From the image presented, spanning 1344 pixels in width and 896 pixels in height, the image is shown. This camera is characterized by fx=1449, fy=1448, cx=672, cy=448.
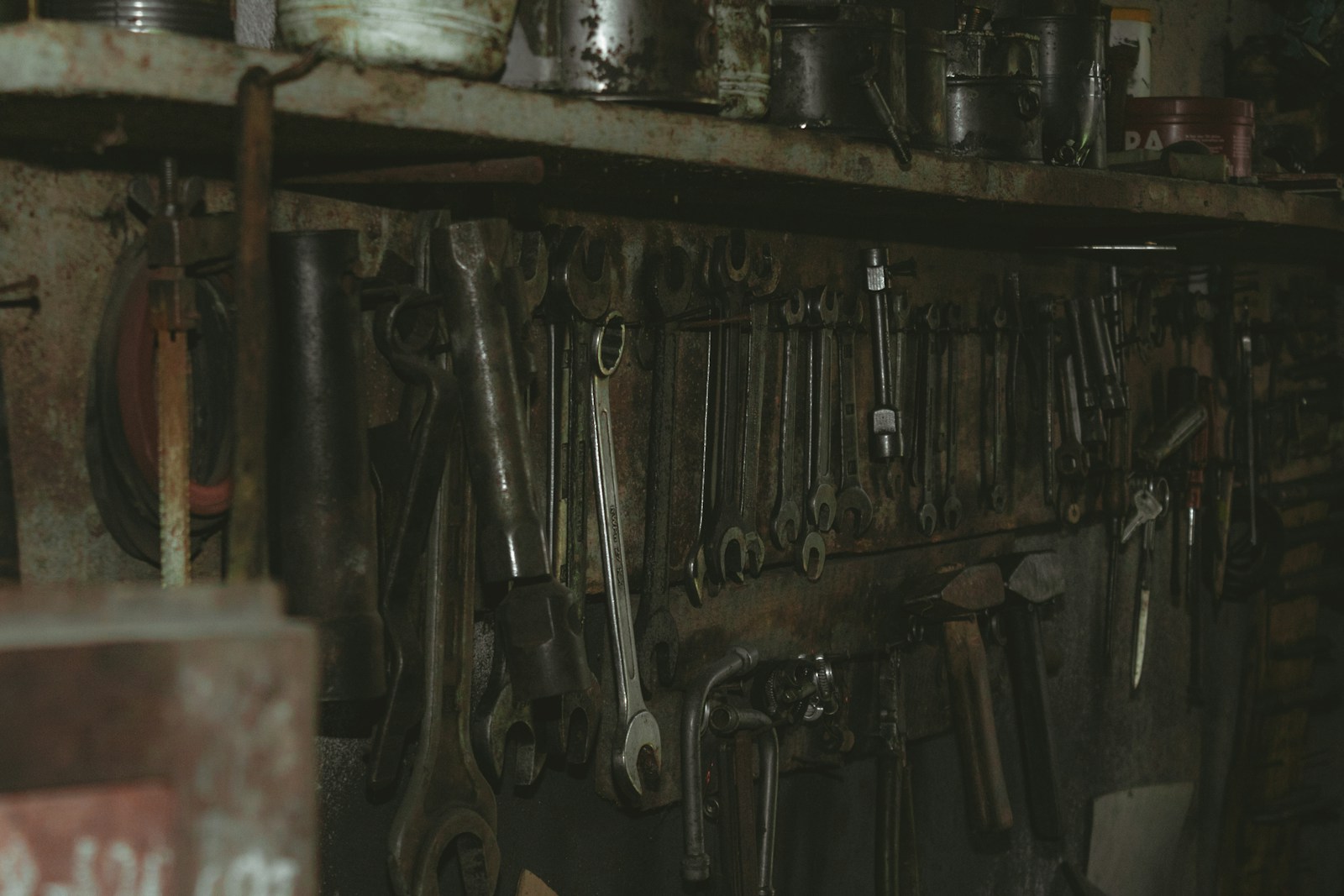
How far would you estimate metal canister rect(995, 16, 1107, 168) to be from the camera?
83.3 inches

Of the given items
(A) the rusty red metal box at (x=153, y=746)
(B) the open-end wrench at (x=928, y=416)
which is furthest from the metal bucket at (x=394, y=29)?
(B) the open-end wrench at (x=928, y=416)

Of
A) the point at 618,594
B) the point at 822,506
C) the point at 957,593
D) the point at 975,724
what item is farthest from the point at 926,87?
the point at 975,724

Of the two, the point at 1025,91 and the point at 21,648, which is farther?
the point at 1025,91

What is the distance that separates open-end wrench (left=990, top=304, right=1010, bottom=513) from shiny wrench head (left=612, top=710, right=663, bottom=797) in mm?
945

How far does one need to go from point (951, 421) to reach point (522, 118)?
1.37m

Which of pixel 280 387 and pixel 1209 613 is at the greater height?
pixel 280 387

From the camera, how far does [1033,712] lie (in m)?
2.62

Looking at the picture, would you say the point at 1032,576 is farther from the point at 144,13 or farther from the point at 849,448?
the point at 144,13

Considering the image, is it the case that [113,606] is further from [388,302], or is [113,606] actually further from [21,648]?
[388,302]

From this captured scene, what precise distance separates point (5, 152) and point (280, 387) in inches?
11.8

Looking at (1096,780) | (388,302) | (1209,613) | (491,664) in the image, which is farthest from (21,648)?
(1209,613)

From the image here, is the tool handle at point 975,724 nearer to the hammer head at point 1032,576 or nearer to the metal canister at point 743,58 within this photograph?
the hammer head at point 1032,576

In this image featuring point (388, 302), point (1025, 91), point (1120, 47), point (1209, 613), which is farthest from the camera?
point (1209, 613)

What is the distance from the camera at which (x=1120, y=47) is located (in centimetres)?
254
